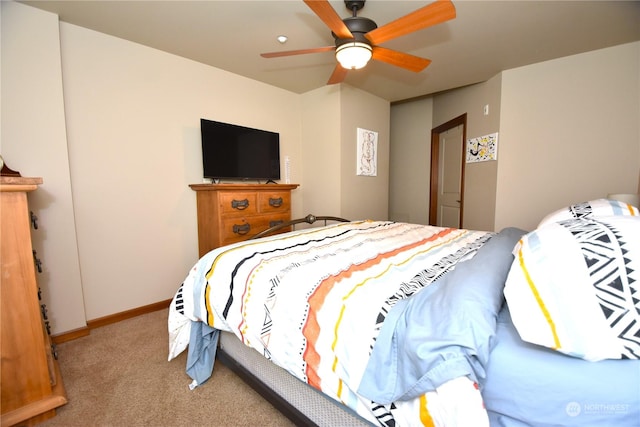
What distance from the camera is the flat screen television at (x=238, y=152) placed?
2.71 meters

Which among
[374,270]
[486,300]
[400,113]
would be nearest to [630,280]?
[486,300]

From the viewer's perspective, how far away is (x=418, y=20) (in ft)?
5.16

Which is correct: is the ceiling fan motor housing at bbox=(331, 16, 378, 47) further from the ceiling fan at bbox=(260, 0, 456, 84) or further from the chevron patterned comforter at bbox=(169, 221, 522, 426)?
the chevron patterned comforter at bbox=(169, 221, 522, 426)

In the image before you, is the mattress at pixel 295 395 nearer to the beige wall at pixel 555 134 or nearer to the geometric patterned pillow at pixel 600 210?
the geometric patterned pillow at pixel 600 210

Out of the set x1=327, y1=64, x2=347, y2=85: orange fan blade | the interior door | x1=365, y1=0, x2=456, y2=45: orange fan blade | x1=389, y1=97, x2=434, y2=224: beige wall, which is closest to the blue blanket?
x1=365, y1=0, x2=456, y2=45: orange fan blade

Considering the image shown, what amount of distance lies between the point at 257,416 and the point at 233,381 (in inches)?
12.0

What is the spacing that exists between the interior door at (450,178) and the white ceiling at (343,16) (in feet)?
3.74

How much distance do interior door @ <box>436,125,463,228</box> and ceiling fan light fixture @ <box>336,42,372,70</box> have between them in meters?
2.50

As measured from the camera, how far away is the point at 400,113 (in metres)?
4.72

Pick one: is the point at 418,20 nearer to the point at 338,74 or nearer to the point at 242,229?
the point at 338,74

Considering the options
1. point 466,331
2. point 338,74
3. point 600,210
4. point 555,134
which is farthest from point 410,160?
point 466,331

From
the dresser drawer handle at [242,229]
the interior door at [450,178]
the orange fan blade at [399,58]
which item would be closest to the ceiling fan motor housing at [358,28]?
the orange fan blade at [399,58]

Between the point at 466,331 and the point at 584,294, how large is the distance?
287mm

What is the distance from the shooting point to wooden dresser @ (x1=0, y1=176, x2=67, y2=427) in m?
1.20
